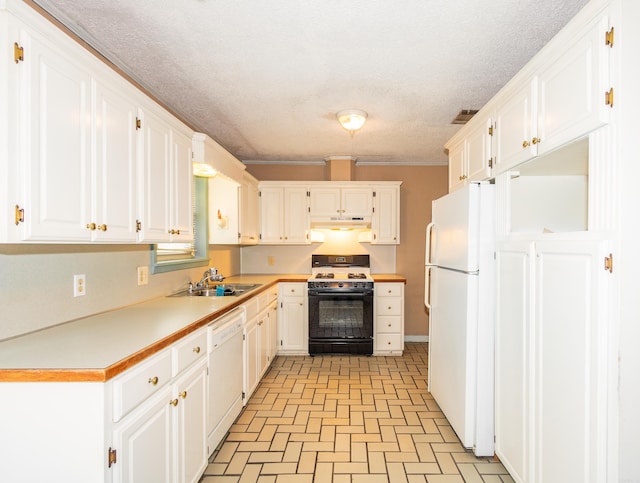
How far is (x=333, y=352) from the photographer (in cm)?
447

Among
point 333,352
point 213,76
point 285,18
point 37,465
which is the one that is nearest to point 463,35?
point 285,18

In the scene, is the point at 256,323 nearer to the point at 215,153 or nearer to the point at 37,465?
the point at 215,153

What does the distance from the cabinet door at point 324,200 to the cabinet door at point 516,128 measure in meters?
2.69

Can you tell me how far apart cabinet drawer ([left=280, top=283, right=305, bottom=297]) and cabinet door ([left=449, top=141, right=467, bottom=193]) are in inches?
86.5

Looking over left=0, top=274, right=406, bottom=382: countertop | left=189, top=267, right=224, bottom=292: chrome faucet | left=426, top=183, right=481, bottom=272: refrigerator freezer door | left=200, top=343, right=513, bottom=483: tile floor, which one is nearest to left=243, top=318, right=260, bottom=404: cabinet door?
left=200, top=343, right=513, bottom=483: tile floor

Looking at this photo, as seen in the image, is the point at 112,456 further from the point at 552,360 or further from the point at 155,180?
the point at 552,360

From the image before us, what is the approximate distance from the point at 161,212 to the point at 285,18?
1.28m

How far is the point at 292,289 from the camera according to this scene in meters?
4.50

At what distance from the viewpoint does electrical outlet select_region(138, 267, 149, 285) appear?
251 centimetres

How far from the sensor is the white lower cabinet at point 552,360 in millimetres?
1338

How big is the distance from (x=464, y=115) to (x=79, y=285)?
124 inches

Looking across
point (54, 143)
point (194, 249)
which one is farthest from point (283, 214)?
point (54, 143)

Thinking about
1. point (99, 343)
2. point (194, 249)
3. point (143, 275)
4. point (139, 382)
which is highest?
point (194, 249)

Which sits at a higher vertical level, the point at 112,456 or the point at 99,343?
the point at 99,343
